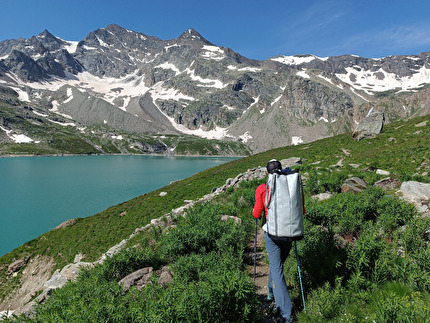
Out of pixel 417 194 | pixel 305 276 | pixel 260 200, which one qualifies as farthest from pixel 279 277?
pixel 417 194

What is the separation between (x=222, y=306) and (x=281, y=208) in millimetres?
2343

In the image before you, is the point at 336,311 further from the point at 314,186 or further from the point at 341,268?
the point at 314,186

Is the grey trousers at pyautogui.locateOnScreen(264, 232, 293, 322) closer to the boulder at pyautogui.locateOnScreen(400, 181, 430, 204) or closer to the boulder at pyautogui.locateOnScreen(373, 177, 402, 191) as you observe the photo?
the boulder at pyautogui.locateOnScreen(400, 181, 430, 204)

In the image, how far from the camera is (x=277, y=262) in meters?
5.13

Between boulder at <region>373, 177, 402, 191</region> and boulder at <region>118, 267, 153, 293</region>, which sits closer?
boulder at <region>118, 267, 153, 293</region>

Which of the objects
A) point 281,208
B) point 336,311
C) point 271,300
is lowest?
point 271,300

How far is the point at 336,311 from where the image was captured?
415 centimetres

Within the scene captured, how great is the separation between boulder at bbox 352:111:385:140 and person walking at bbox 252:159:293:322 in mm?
35472

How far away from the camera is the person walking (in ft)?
15.6

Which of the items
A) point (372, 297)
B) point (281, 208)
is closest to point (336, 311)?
point (372, 297)

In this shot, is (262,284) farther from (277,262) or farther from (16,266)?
(16,266)

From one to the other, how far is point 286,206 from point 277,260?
1.40 meters

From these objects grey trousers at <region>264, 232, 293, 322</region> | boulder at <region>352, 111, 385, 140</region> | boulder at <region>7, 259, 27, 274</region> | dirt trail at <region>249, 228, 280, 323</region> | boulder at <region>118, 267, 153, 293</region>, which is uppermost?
boulder at <region>352, 111, 385, 140</region>

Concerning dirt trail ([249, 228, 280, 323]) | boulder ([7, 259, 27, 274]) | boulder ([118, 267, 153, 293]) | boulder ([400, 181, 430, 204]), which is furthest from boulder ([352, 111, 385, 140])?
boulder ([7, 259, 27, 274])
